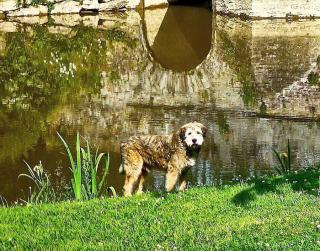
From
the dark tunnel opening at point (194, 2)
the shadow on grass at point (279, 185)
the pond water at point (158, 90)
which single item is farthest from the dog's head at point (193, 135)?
the dark tunnel opening at point (194, 2)

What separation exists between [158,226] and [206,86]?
18.7m

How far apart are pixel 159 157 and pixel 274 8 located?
32.8 metres

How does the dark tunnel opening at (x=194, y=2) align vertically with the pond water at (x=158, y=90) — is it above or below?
above

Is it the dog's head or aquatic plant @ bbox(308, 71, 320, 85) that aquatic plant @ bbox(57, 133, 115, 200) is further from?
aquatic plant @ bbox(308, 71, 320, 85)

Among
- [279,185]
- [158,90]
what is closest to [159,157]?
[279,185]

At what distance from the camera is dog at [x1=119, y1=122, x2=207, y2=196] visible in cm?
1230

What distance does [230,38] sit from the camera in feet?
124

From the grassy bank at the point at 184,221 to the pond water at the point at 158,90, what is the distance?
4.04m

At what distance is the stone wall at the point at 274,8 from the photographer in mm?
42531

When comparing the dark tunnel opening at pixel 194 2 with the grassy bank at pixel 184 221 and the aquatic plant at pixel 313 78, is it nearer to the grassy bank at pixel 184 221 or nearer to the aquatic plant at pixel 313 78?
the aquatic plant at pixel 313 78

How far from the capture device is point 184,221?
950cm

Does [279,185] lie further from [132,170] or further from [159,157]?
[132,170]

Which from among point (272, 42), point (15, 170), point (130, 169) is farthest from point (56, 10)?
point (130, 169)

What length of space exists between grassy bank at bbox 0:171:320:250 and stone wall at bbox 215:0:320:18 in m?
32.2
